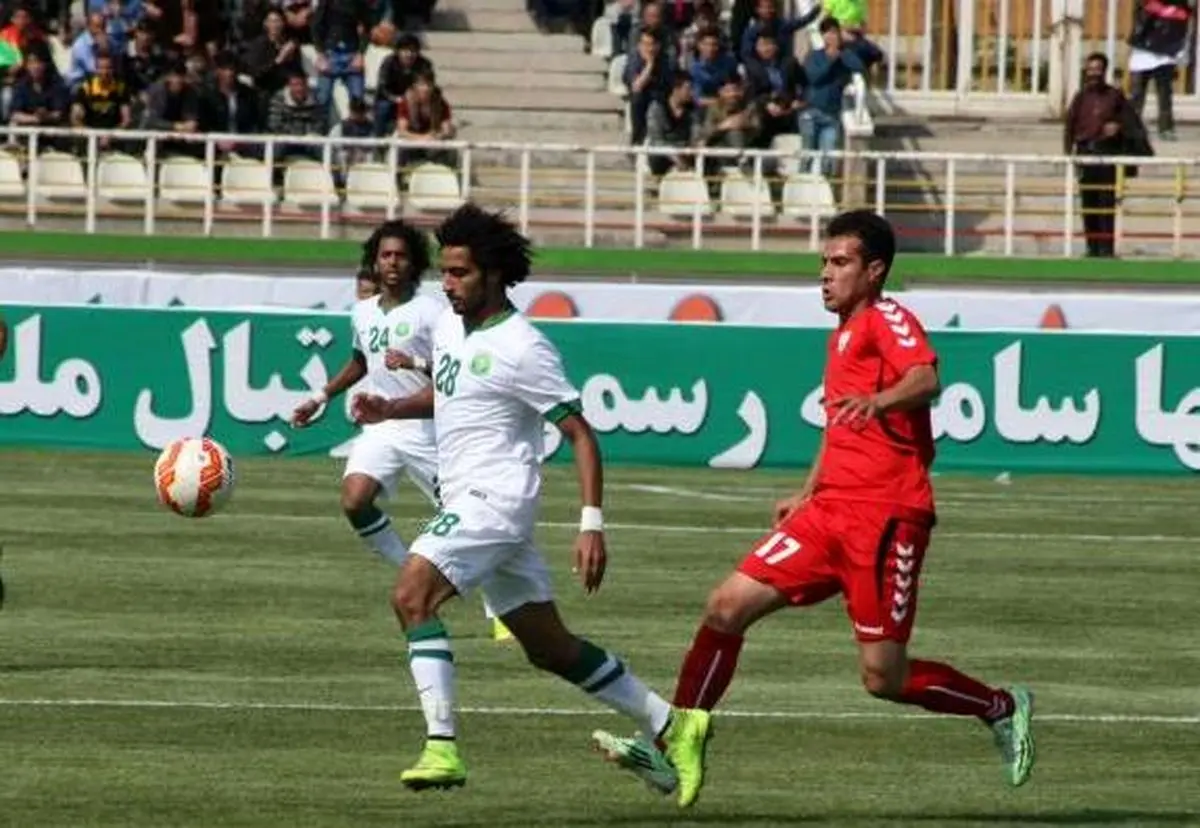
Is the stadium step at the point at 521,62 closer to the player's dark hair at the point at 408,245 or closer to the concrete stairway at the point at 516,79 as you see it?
the concrete stairway at the point at 516,79

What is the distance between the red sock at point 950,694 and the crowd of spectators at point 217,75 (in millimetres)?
23058

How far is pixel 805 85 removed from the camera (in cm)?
3581

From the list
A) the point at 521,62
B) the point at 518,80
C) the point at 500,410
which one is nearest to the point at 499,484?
the point at 500,410

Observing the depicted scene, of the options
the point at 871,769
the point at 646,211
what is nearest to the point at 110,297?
the point at 646,211

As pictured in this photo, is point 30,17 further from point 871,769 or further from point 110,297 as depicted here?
point 871,769

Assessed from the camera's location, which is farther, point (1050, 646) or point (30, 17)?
point (30, 17)

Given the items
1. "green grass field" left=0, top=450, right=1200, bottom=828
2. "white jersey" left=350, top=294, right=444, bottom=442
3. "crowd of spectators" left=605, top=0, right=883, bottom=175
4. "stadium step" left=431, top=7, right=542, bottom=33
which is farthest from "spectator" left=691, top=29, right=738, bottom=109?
"white jersey" left=350, top=294, right=444, bottom=442

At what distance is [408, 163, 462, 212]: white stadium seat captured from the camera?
33906 millimetres

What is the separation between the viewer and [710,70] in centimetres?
3588

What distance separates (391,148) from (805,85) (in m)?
5.00

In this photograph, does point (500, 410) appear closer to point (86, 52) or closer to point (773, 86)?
point (773, 86)

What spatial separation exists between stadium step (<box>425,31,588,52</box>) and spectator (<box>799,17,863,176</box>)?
148 inches

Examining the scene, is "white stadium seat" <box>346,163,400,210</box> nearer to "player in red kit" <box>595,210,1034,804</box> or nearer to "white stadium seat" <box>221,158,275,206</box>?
"white stadium seat" <box>221,158,275,206</box>

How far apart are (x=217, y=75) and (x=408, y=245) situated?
18.3 metres
